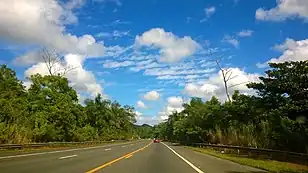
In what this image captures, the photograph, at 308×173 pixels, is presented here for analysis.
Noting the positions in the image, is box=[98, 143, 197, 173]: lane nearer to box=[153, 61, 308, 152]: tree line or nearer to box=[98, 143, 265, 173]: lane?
box=[98, 143, 265, 173]: lane

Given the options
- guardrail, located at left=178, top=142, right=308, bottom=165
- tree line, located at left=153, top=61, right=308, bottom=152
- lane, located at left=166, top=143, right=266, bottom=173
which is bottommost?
lane, located at left=166, top=143, right=266, bottom=173

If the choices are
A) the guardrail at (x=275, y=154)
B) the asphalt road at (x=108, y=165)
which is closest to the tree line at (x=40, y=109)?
the asphalt road at (x=108, y=165)

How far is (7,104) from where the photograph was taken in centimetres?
4378

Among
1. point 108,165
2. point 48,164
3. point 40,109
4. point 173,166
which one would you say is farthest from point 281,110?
point 40,109

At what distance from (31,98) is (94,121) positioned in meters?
54.0

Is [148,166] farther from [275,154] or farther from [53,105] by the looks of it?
[53,105]

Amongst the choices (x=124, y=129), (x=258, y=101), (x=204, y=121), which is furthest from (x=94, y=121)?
(x=258, y=101)

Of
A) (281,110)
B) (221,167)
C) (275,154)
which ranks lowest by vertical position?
(221,167)

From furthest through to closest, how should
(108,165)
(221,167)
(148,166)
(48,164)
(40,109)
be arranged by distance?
1. (40,109)
2. (221,167)
3. (148,166)
4. (108,165)
5. (48,164)

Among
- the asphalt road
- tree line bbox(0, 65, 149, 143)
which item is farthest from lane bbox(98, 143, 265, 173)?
tree line bbox(0, 65, 149, 143)

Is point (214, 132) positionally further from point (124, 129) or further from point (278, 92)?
point (124, 129)

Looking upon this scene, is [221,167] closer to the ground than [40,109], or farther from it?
closer to the ground

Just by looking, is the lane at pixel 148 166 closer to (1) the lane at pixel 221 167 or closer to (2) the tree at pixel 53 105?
(1) the lane at pixel 221 167

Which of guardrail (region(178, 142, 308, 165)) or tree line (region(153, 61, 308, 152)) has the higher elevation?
tree line (region(153, 61, 308, 152))
